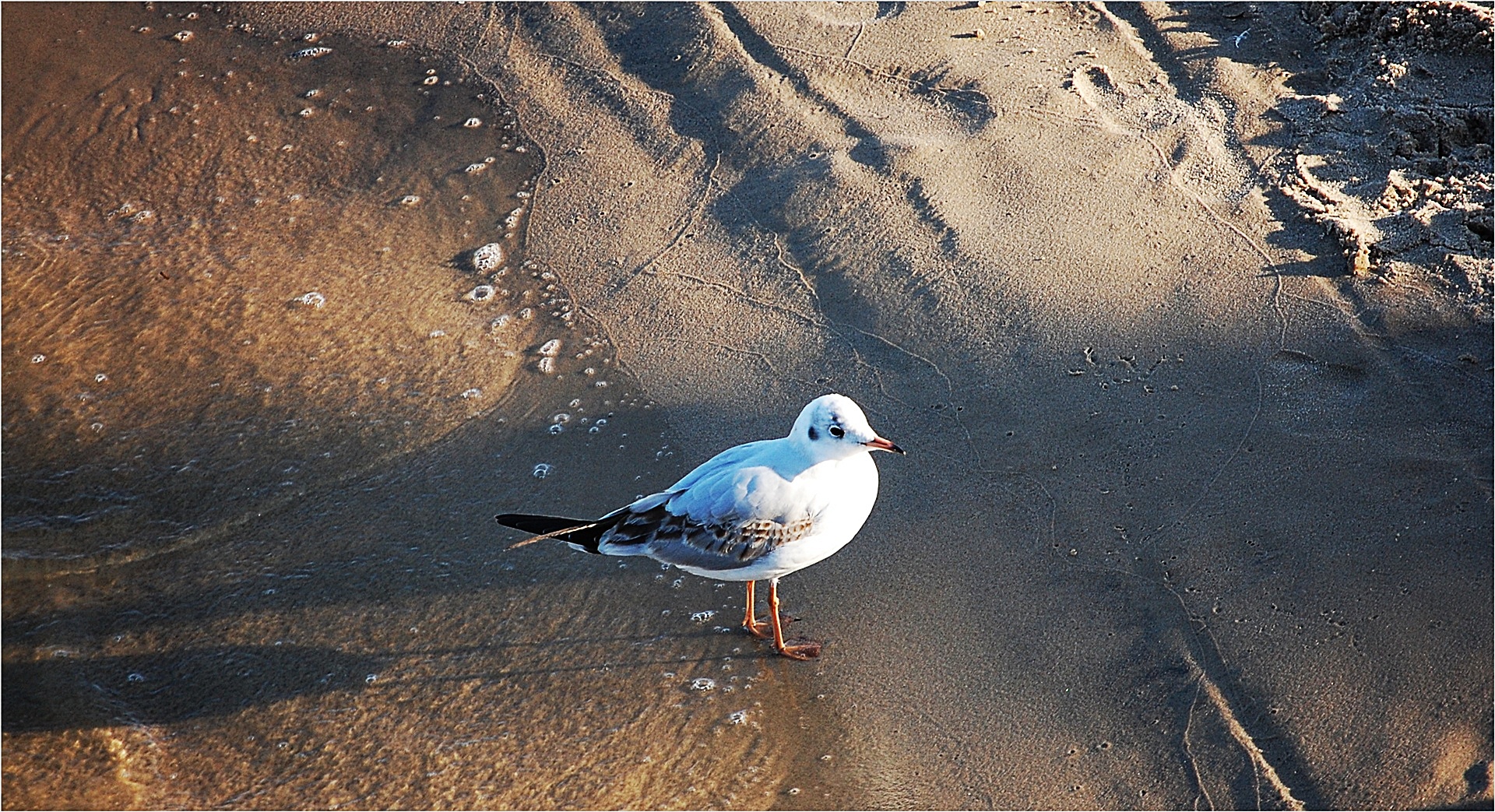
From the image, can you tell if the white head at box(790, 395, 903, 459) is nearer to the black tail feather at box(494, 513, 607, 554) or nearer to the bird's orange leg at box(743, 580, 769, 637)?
the bird's orange leg at box(743, 580, 769, 637)

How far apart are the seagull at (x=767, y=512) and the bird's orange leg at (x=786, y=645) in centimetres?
3

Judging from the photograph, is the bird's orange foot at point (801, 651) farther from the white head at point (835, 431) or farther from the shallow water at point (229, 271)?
the shallow water at point (229, 271)

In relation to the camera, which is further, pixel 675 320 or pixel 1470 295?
pixel 675 320

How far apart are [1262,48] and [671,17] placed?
311 cm

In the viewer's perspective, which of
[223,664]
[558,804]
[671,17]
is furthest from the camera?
[671,17]

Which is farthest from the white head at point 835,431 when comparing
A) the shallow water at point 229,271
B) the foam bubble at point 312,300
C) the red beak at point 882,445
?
the foam bubble at point 312,300

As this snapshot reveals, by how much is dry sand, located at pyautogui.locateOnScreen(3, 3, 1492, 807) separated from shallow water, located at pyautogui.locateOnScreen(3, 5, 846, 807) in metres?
0.02

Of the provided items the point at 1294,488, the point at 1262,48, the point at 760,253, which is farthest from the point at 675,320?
the point at 1262,48

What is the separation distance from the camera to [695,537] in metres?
3.57

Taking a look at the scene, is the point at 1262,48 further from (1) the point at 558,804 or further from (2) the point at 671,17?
(1) the point at 558,804

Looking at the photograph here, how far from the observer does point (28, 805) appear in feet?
11.3

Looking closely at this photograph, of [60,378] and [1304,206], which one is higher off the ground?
[1304,206]

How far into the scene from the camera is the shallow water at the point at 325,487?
3.54 m

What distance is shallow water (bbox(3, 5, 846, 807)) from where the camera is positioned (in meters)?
3.54
